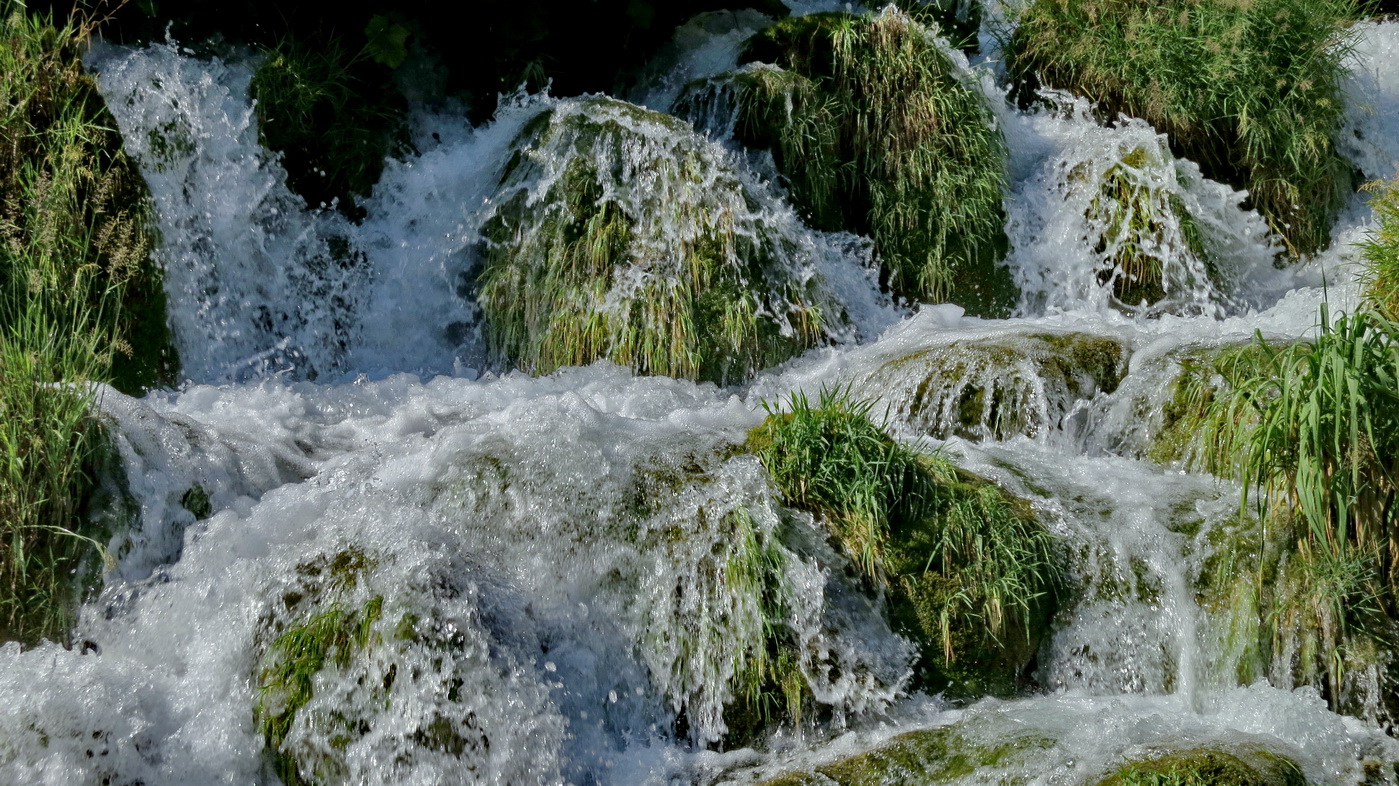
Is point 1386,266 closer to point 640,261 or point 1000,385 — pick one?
point 1000,385

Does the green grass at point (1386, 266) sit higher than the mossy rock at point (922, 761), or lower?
higher

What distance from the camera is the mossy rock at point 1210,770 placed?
10.4 feet

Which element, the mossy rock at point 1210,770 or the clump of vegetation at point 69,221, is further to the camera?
the clump of vegetation at point 69,221

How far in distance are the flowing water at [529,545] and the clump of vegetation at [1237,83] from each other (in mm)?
1936

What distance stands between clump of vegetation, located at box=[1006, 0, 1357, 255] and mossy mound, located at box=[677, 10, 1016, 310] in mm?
1327

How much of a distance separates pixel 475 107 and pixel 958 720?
5744 mm

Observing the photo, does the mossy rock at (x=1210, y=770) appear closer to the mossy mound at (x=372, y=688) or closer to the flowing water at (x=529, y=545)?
the flowing water at (x=529, y=545)

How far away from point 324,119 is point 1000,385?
4339 millimetres

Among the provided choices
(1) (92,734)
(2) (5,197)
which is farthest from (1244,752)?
(2) (5,197)

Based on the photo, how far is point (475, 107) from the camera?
8203 mm

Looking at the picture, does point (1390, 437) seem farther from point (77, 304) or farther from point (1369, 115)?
point (1369, 115)

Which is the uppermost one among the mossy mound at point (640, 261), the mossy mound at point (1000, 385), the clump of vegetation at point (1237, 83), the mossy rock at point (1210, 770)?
the clump of vegetation at point (1237, 83)

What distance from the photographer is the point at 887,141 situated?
795 cm

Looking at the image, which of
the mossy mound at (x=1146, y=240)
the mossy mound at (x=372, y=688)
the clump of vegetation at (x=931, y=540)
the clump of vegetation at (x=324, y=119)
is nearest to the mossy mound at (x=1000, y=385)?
the clump of vegetation at (x=931, y=540)
